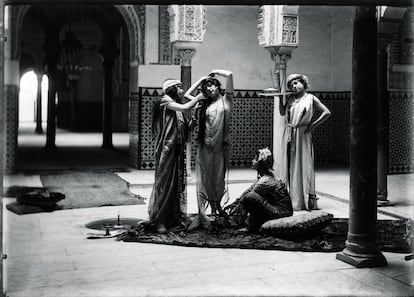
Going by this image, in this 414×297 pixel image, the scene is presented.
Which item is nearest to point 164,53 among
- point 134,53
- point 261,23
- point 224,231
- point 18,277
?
point 134,53

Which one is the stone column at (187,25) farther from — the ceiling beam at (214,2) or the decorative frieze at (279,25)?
the ceiling beam at (214,2)

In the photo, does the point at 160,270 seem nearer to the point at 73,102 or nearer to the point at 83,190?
the point at 83,190

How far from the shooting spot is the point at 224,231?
18.3 ft

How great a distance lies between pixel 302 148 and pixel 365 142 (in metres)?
2.47

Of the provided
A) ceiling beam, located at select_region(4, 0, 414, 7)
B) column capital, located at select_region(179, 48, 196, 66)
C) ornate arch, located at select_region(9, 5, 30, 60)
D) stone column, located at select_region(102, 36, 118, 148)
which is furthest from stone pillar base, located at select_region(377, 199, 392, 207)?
stone column, located at select_region(102, 36, 118, 148)

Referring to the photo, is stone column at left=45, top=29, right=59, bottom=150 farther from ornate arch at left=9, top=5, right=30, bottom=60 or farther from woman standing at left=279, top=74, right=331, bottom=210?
woman standing at left=279, top=74, right=331, bottom=210

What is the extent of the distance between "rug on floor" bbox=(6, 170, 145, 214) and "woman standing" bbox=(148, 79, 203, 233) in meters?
1.81

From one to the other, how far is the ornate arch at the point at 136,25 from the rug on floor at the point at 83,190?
2289 millimetres

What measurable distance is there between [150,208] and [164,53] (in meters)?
5.60

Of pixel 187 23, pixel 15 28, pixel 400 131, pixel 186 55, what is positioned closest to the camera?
pixel 187 23

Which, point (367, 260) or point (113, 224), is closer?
point (367, 260)

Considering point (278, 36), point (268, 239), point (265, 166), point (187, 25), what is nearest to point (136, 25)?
point (187, 25)

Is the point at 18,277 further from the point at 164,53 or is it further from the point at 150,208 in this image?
the point at 164,53

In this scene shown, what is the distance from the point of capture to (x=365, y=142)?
4402mm
